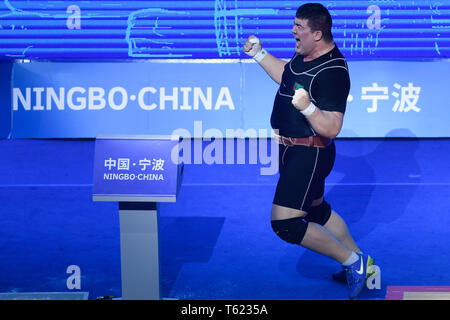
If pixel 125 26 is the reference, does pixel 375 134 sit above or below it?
below

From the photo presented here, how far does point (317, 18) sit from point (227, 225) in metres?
2.16

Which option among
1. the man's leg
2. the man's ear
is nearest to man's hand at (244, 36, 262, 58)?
the man's ear

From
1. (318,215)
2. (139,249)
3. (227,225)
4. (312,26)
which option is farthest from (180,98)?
(139,249)

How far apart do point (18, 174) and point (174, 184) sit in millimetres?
4272

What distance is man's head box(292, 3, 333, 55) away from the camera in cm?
366

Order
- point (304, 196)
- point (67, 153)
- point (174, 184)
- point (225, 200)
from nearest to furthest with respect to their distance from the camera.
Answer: point (174, 184) → point (304, 196) → point (225, 200) → point (67, 153)

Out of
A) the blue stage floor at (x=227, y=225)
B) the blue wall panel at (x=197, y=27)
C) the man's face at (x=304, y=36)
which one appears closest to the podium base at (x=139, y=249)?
the blue stage floor at (x=227, y=225)

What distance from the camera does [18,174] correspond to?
22.9 feet

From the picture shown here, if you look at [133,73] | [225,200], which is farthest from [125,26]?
[225,200]

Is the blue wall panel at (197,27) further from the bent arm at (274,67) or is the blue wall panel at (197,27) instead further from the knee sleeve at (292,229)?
the knee sleeve at (292,229)

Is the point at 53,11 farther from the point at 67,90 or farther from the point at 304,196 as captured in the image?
the point at 304,196

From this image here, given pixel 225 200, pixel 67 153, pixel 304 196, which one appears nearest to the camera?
pixel 304 196

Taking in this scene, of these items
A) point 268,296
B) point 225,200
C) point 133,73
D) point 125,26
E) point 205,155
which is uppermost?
point 125,26

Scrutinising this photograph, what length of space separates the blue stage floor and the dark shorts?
0.58 metres
